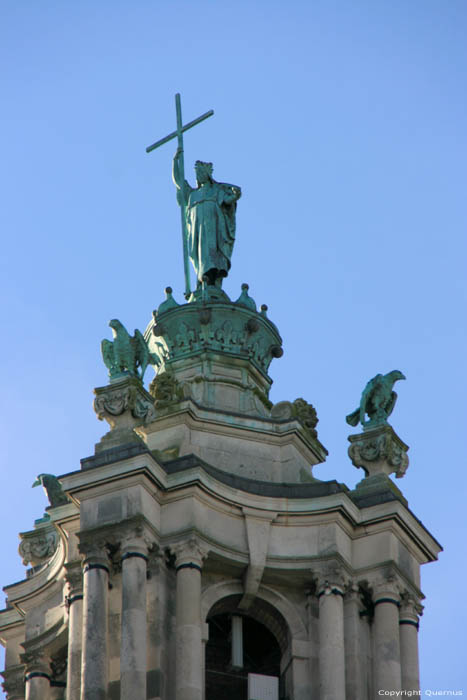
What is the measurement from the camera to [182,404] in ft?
161

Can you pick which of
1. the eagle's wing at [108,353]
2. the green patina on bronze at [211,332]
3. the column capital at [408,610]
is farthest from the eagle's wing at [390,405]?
the eagle's wing at [108,353]

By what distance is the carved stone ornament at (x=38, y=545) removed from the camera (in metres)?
51.1

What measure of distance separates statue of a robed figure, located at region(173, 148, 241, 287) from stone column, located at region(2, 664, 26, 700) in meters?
8.36

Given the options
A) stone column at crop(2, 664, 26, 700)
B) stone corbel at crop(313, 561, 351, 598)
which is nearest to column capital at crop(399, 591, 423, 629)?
stone corbel at crop(313, 561, 351, 598)

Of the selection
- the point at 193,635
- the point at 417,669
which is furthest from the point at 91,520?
the point at 417,669

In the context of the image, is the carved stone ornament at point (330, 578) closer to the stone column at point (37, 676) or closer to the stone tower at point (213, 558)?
the stone tower at point (213, 558)

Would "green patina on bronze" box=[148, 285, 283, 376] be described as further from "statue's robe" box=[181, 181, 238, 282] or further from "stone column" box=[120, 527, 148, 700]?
"stone column" box=[120, 527, 148, 700]

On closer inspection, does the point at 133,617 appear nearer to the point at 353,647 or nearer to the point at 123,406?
the point at 353,647

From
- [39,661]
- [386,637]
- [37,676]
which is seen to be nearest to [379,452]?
[386,637]

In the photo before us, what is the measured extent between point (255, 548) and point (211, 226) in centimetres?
826

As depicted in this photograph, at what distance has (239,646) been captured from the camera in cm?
4728

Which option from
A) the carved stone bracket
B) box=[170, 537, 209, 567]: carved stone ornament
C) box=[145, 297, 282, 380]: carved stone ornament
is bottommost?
box=[170, 537, 209, 567]: carved stone ornament

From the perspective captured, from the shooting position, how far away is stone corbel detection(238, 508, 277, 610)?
4706cm

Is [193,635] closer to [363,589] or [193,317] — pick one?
[363,589]
